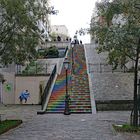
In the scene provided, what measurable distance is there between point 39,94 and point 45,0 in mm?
19925

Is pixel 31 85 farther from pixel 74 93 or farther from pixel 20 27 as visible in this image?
pixel 20 27

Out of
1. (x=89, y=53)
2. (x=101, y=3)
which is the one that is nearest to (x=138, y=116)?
(x=101, y=3)

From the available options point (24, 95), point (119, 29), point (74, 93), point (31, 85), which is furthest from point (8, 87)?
point (119, 29)

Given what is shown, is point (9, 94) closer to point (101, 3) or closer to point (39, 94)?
point (39, 94)

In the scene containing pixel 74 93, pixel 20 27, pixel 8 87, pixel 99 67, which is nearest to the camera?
pixel 20 27

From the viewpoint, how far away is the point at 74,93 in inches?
1344

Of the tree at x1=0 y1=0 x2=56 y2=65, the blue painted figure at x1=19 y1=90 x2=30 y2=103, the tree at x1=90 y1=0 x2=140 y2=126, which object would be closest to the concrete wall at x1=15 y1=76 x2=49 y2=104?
the blue painted figure at x1=19 y1=90 x2=30 y2=103

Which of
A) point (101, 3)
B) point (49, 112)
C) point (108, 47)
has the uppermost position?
point (101, 3)

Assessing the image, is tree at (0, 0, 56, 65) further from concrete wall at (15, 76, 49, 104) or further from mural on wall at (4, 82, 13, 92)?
concrete wall at (15, 76, 49, 104)

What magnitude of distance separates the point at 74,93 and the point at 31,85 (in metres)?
7.21

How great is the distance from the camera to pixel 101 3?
1889cm

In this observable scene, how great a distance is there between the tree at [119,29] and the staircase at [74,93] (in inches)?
424

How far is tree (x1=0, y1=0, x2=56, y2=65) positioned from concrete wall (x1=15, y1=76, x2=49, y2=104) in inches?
735

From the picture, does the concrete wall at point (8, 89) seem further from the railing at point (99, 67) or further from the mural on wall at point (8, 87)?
the railing at point (99, 67)
